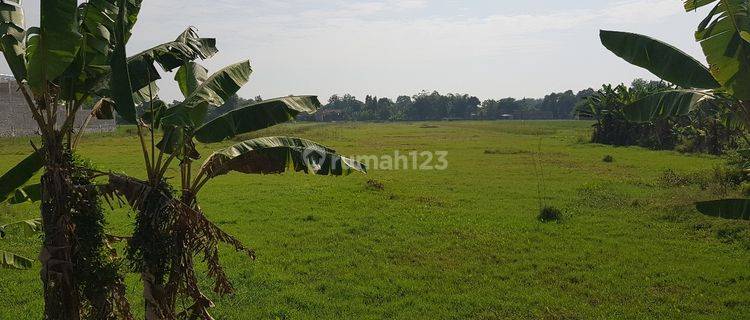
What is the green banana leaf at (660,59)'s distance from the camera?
17.4 feet

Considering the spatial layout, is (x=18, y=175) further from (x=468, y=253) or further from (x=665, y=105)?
(x=468, y=253)

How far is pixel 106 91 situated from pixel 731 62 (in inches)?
218

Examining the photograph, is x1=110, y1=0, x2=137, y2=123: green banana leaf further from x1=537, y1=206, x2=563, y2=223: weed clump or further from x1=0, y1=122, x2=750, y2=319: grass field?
x1=537, y1=206, x2=563, y2=223: weed clump

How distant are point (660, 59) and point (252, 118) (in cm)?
399

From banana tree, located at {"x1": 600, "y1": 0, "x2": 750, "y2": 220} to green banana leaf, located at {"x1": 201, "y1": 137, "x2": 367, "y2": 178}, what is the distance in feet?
9.69

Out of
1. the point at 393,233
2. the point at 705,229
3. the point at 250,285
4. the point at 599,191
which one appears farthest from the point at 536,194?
the point at 250,285

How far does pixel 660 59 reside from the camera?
5426 millimetres

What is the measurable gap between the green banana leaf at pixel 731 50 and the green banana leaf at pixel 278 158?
127 inches

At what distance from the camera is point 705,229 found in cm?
1023

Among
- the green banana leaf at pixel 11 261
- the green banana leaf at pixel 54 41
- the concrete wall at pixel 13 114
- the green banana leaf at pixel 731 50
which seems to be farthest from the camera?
the concrete wall at pixel 13 114

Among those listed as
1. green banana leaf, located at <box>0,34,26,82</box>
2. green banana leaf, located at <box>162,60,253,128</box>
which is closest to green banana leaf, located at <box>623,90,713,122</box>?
green banana leaf, located at <box>162,60,253,128</box>

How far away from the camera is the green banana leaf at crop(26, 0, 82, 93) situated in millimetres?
3795

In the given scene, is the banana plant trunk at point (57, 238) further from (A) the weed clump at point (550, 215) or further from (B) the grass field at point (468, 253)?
(A) the weed clump at point (550, 215)

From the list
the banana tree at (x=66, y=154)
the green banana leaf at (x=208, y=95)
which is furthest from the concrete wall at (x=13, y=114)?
the banana tree at (x=66, y=154)
